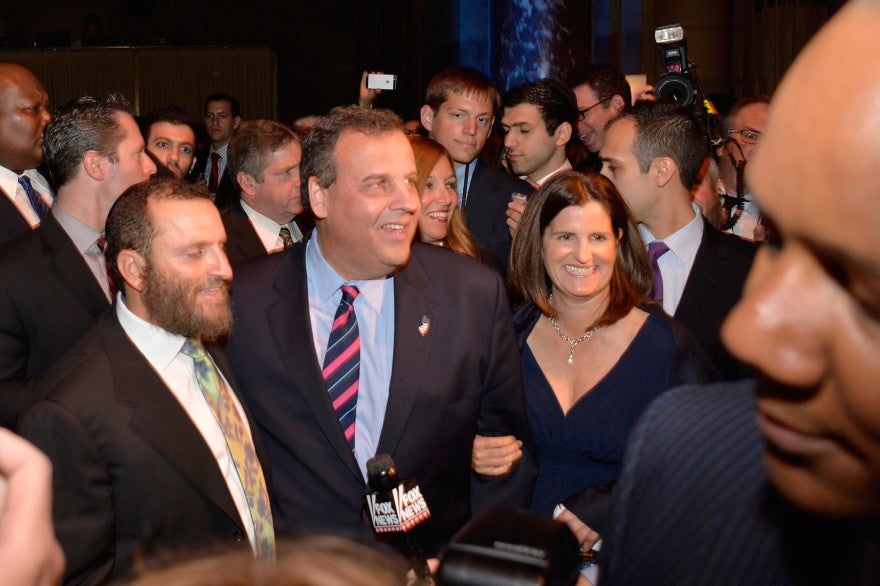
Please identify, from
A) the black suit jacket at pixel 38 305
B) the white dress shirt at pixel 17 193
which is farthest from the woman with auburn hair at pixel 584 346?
the white dress shirt at pixel 17 193

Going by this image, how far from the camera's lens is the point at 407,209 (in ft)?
8.55

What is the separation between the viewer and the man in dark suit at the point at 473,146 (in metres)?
4.75

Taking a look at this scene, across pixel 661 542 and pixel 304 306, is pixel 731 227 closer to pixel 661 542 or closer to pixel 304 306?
pixel 304 306

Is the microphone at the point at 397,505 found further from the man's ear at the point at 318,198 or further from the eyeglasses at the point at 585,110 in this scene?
the eyeglasses at the point at 585,110

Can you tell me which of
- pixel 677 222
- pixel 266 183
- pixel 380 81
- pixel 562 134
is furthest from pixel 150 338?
pixel 380 81

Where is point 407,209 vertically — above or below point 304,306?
above

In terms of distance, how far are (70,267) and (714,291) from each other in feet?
7.75

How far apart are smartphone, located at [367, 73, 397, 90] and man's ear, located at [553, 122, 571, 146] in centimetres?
159

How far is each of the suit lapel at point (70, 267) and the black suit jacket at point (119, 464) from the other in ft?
2.44

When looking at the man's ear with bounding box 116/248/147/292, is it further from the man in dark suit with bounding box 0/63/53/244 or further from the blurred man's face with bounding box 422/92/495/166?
the blurred man's face with bounding box 422/92/495/166

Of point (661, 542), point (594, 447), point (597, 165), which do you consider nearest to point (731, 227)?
point (597, 165)

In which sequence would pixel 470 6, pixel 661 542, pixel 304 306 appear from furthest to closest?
pixel 470 6 → pixel 304 306 → pixel 661 542

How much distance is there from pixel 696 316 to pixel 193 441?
6.52 ft

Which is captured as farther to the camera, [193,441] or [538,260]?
[538,260]
